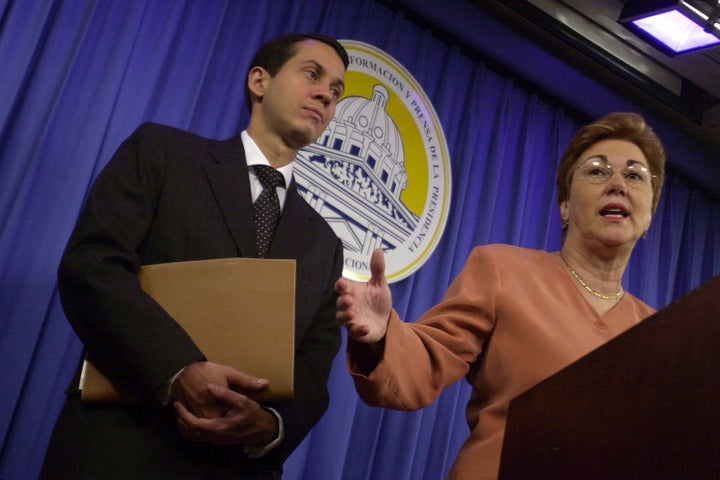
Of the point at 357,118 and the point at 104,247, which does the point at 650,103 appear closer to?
the point at 357,118

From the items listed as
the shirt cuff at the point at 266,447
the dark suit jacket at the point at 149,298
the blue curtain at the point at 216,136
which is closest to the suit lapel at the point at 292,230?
the dark suit jacket at the point at 149,298

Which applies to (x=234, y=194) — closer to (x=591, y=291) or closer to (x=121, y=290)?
(x=121, y=290)

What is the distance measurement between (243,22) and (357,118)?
58cm

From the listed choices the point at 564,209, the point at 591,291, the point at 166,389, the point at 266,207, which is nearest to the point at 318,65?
the point at 266,207

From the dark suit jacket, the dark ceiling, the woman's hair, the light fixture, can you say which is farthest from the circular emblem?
the woman's hair

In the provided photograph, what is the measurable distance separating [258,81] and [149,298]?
0.90 m

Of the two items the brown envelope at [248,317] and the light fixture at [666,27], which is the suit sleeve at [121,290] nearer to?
the brown envelope at [248,317]

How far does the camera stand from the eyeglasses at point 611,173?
177cm

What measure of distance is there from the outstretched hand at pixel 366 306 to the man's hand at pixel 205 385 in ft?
1.16

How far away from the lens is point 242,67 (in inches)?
118

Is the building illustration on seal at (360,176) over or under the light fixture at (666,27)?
under

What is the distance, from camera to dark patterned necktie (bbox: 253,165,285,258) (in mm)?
1731

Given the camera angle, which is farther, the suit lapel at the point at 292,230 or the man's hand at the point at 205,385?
the suit lapel at the point at 292,230

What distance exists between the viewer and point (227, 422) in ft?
4.60
